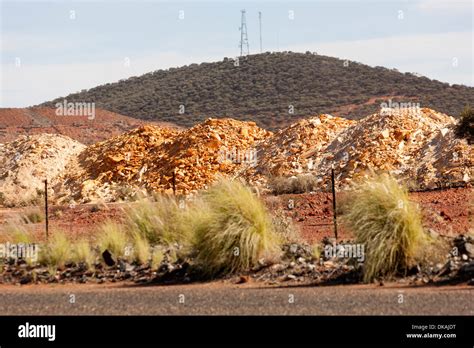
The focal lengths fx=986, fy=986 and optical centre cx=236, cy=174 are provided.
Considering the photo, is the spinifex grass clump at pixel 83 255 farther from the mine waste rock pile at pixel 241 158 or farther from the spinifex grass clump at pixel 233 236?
the mine waste rock pile at pixel 241 158

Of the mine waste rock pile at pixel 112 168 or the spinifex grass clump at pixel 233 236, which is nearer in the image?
the spinifex grass clump at pixel 233 236

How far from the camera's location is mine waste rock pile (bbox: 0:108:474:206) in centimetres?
3294

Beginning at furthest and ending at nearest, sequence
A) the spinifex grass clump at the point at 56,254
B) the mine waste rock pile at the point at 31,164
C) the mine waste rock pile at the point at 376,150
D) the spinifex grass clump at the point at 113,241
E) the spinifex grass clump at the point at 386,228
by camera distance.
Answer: the mine waste rock pile at the point at 31,164 < the mine waste rock pile at the point at 376,150 < the spinifex grass clump at the point at 113,241 < the spinifex grass clump at the point at 56,254 < the spinifex grass clump at the point at 386,228

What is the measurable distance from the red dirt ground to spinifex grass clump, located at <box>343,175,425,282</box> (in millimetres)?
4768

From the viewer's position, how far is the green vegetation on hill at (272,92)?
71312 mm

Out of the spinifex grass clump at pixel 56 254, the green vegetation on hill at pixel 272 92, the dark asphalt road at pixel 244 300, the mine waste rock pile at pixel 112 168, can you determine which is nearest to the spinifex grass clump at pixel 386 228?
the dark asphalt road at pixel 244 300

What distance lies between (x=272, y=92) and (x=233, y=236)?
63890 mm

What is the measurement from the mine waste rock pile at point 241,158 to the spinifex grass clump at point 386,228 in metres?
15.1

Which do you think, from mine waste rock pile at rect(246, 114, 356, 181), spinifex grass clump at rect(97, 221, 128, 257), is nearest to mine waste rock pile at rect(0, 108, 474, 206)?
mine waste rock pile at rect(246, 114, 356, 181)

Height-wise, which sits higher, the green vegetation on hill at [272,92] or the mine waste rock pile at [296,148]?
the green vegetation on hill at [272,92]

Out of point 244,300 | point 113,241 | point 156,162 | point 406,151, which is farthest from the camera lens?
point 156,162

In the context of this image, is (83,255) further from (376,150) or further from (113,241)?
(376,150)

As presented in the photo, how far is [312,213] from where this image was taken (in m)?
26.5

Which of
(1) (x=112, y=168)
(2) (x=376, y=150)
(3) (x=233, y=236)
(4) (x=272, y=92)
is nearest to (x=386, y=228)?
(3) (x=233, y=236)
